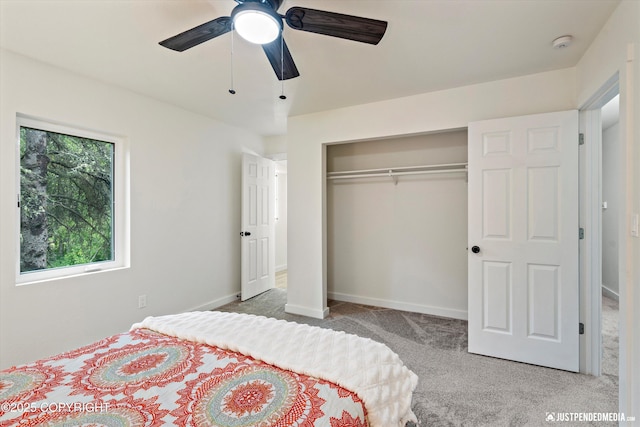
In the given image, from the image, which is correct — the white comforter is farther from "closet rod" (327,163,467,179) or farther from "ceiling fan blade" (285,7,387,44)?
"closet rod" (327,163,467,179)

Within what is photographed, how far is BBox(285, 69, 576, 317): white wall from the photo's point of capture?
2.52m

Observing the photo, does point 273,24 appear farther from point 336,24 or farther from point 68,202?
point 68,202

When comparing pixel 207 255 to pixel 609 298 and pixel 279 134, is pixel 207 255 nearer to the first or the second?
pixel 279 134

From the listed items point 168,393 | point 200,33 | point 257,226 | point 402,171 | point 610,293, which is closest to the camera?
point 168,393

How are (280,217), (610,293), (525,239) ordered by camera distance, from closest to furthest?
(525,239) < (610,293) < (280,217)

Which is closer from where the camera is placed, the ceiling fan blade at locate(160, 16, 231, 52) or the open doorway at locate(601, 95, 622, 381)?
the ceiling fan blade at locate(160, 16, 231, 52)

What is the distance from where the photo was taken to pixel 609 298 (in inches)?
160

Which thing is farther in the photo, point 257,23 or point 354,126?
point 354,126

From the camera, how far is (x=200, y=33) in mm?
1521

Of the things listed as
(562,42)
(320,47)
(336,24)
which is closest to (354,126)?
(320,47)

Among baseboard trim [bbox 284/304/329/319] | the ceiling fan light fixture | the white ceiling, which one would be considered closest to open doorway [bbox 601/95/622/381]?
the white ceiling

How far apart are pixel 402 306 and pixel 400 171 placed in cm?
168

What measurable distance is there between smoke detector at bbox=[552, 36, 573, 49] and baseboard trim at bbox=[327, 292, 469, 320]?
8.63 ft

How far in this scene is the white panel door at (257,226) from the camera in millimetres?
4137
